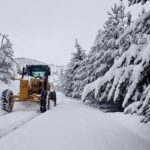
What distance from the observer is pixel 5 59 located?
4694 cm

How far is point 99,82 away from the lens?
22.9 ft

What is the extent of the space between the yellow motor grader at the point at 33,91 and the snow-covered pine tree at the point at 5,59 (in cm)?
2394

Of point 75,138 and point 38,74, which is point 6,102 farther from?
point 75,138

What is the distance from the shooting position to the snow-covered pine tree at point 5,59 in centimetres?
4697

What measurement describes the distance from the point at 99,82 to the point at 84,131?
3758mm

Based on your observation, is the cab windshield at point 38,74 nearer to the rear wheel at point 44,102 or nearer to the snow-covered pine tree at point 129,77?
the rear wheel at point 44,102

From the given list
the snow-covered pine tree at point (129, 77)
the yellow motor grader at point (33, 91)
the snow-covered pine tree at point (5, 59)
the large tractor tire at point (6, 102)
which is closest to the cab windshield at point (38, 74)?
the yellow motor grader at point (33, 91)

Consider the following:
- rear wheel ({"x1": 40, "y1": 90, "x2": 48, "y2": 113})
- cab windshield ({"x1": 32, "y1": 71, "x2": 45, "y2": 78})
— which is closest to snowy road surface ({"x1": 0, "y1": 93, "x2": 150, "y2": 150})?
rear wheel ({"x1": 40, "y1": 90, "x2": 48, "y2": 113})

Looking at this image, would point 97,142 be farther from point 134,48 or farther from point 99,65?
point 99,65

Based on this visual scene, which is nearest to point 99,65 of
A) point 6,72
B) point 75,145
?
point 75,145

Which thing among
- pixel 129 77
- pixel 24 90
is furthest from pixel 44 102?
pixel 129 77

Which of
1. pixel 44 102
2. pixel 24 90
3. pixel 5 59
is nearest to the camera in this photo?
pixel 44 102

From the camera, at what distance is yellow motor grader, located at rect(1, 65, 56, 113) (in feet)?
63.5

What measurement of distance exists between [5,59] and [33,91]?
26019 mm
